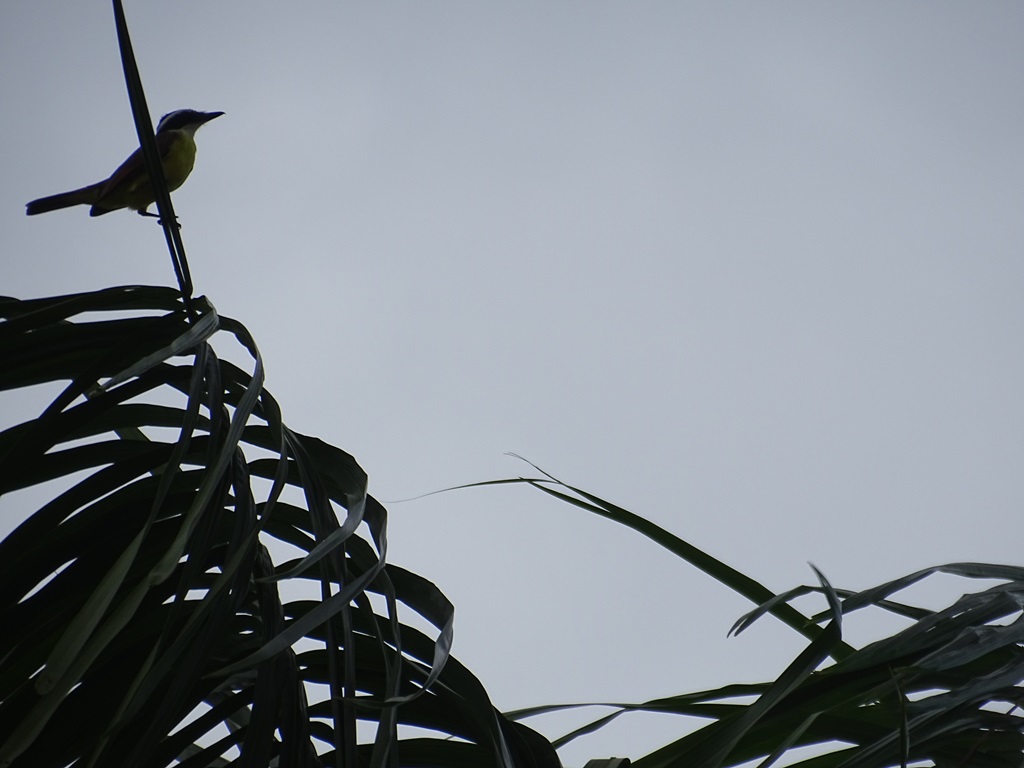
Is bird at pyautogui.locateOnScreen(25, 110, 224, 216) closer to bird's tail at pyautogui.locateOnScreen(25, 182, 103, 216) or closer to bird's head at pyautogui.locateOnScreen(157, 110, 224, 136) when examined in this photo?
bird's tail at pyautogui.locateOnScreen(25, 182, 103, 216)

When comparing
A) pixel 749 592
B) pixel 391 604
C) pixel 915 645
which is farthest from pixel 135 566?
pixel 915 645

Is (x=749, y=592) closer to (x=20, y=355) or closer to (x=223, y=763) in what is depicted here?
A: (x=223, y=763)

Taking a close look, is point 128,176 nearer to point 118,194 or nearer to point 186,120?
point 118,194

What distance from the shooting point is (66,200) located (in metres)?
1.79

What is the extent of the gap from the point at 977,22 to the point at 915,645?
60.5ft

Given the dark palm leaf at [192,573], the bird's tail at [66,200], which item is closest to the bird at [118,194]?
the bird's tail at [66,200]

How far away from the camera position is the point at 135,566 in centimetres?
80

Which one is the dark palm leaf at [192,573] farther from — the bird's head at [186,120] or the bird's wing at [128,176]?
the bird's head at [186,120]

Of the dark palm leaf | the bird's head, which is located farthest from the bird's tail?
the dark palm leaf

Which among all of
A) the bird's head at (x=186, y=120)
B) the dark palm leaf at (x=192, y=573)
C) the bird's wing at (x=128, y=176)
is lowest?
the dark palm leaf at (x=192, y=573)

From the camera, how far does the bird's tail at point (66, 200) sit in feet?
5.66

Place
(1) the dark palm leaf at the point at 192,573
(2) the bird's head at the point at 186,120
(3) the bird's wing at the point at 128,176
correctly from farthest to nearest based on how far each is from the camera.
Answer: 1. (2) the bird's head at the point at 186,120
2. (3) the bird's wing at the point at 128,176
3. (1) the dark palm leaf at the point at 192,573

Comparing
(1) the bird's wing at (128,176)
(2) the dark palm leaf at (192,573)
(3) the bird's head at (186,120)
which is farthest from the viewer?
(3) the bird's head at (186,120)

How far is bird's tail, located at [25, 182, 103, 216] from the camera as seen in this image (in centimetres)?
172
